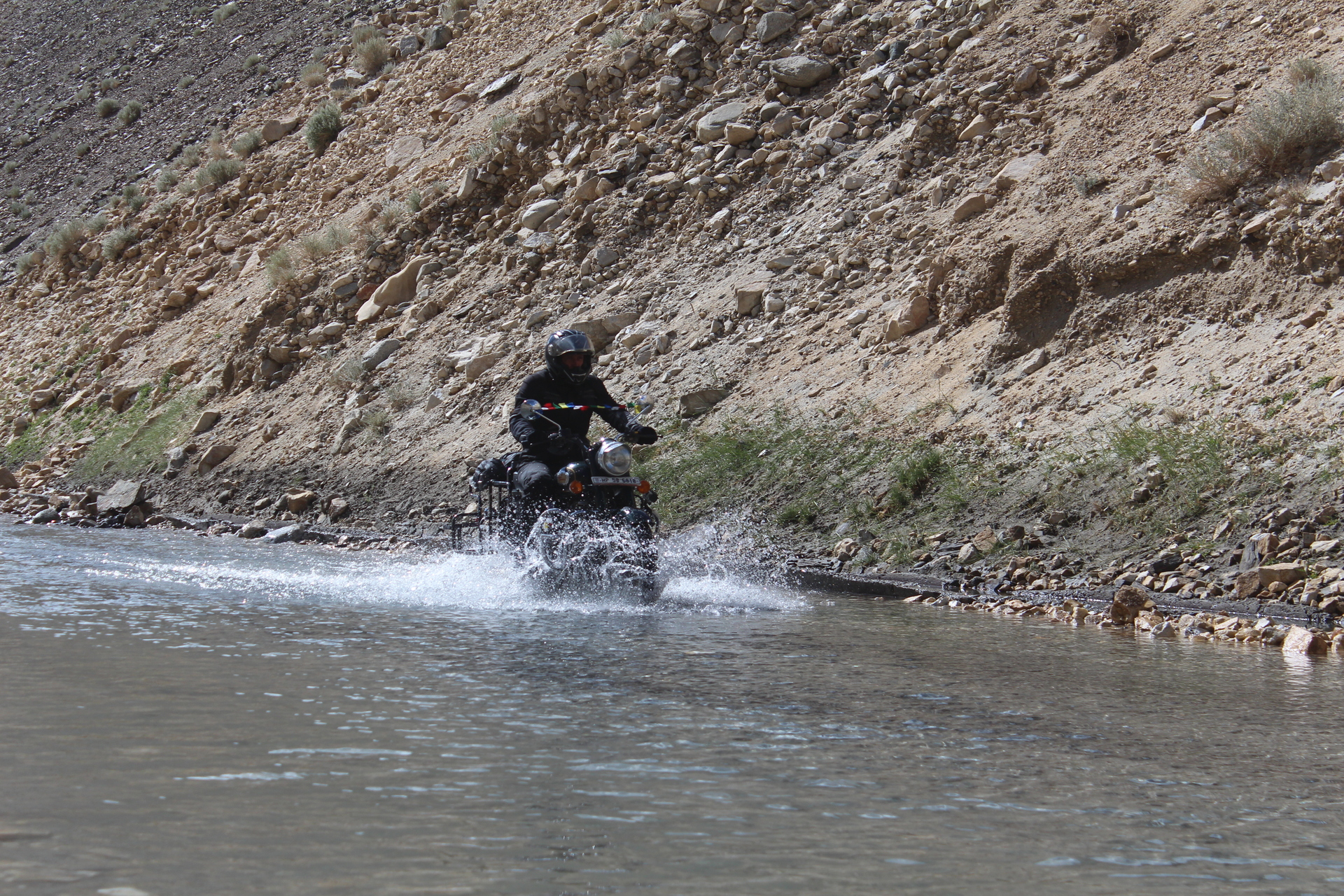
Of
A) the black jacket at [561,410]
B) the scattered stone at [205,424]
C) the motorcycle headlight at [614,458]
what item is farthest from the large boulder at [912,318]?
the scattered stone at [205,424]

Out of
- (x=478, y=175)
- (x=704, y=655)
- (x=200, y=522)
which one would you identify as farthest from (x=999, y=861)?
(x=478, y=175)

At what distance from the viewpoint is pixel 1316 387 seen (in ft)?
32.8

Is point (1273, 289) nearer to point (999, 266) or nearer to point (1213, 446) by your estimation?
point (1213, 446)

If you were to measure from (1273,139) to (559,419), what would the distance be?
7546mm

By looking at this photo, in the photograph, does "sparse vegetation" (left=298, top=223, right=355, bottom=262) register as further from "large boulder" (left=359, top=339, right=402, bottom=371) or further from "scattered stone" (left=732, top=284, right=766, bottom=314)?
"scattered stone" (left=732, top=284, right=766, bottom=314)

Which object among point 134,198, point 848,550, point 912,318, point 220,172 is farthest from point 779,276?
point 134,198

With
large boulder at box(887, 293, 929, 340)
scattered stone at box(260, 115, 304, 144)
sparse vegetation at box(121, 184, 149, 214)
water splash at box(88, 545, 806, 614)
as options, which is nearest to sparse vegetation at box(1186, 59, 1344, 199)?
large boulder at box(887, 293, 929, 340)

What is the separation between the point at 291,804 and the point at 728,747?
5.27ft

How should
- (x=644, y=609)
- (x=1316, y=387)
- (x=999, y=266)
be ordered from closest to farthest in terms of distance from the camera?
(x=644, y=609), (x=1316, y=387), (x=999, y=266)

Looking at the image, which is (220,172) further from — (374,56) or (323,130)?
(374,56)

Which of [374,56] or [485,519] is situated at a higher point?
[374,56]

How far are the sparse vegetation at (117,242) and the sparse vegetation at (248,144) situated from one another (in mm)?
3065

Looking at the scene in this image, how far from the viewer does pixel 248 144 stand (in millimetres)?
29641

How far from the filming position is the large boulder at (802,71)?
1927 centimetres
